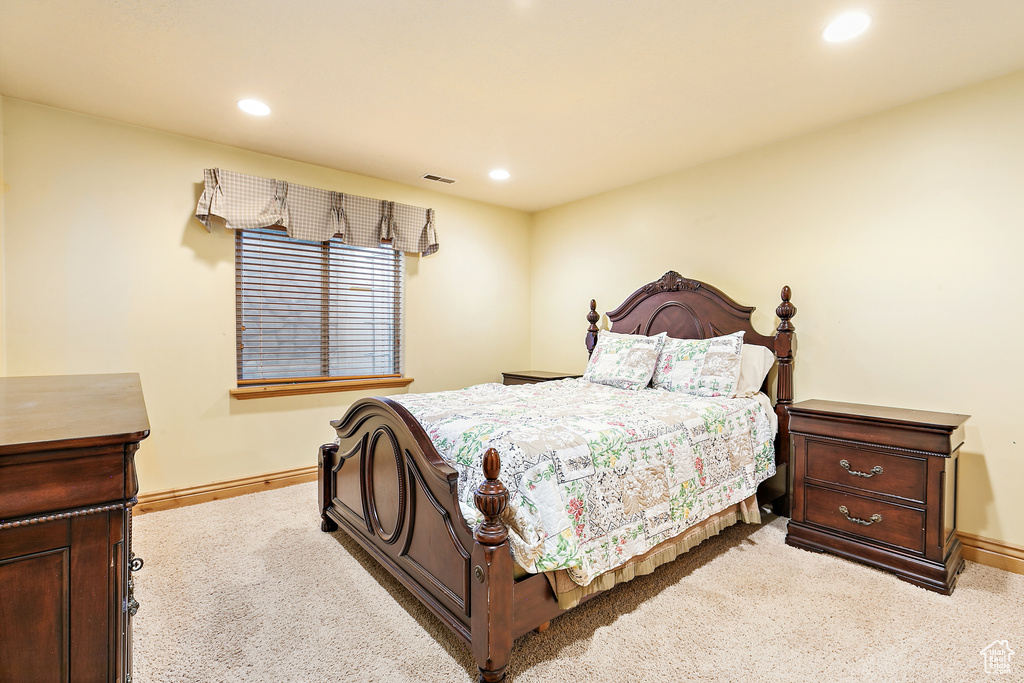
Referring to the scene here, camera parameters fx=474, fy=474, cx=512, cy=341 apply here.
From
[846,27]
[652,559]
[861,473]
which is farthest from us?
[861,473]

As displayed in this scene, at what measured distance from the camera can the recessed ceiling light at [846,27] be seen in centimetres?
185

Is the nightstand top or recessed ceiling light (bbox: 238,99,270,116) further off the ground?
recessed ceiling light (bbox: 238,99,270,116)

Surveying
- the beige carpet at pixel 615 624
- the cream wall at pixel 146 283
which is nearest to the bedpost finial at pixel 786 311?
the beige carpet at pixel 615 624

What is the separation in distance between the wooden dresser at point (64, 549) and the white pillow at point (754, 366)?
2958 mm

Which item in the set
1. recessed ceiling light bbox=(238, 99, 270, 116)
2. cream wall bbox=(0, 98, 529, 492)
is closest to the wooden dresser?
recessed ceiling light bbox=(238, 99, 270, 116)

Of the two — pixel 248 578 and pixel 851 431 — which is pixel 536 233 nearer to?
pixel 851 431

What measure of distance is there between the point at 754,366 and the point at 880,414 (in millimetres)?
778

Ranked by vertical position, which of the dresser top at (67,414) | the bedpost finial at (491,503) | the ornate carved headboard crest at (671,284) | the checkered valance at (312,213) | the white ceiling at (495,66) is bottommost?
the bedpost finial at (491,503)

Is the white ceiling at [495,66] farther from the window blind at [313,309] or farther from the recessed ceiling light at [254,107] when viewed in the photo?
the window blind at [313,309]

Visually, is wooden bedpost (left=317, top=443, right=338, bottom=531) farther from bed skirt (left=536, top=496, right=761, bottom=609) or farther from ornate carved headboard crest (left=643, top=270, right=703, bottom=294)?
ornate carved headboard crest (left=643, top=270, right=703, bottom=294)

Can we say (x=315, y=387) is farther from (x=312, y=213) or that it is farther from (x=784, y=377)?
(x=784, y=377)

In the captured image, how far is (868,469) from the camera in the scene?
231 centimetres

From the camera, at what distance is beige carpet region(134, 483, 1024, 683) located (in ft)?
5.24

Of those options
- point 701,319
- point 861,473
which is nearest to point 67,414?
point 861,473
